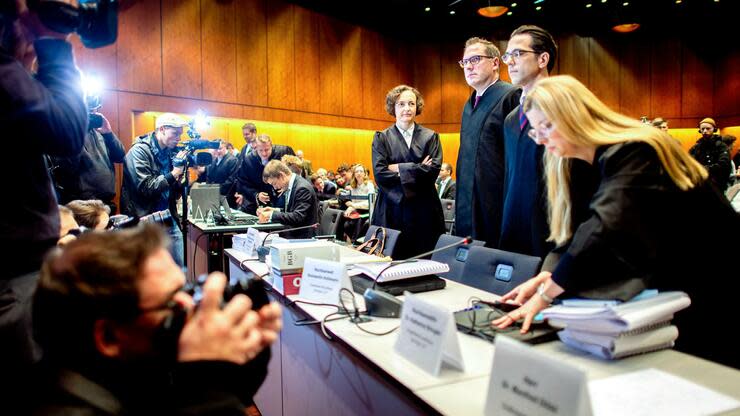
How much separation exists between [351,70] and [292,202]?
687cm

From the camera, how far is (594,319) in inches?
42.2

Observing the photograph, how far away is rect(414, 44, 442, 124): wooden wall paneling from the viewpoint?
37.2ft

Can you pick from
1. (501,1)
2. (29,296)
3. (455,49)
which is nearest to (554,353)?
(29,296)

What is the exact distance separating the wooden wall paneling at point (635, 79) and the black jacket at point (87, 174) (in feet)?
34.9

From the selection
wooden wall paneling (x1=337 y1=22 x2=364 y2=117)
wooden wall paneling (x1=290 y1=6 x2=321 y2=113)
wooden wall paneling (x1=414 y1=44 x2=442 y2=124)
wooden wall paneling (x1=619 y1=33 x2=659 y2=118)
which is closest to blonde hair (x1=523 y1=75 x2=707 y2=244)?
wooden wall paneling (x1=290 y1=6 x2=321 y2=113)

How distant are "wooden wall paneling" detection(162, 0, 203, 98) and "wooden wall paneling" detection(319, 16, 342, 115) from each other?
2.46 metres

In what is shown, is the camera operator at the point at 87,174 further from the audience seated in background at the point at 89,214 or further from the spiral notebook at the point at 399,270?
the spiral notebook at the point at 399,270

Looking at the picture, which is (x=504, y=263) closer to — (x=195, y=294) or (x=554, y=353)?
(x=554, y=353)

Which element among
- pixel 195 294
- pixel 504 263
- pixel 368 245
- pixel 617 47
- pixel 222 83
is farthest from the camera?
pixel 617 47

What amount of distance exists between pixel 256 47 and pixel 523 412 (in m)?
8.84

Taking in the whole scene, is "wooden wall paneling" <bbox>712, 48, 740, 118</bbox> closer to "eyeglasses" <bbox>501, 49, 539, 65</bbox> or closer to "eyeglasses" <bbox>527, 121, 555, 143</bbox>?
"eyeglasses" <bbox>501, 49, 539, 65</bbox>

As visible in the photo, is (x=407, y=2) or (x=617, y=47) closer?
(x=407, y=2)

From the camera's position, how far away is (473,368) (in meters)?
1.08

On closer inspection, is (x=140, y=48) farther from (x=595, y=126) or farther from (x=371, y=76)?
(x=595, y=126)
